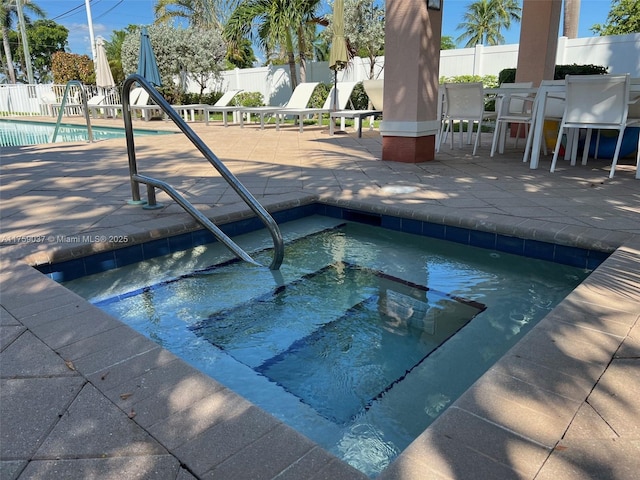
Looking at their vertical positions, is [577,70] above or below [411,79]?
above

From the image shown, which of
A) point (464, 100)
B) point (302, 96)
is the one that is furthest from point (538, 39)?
point (302, 96)

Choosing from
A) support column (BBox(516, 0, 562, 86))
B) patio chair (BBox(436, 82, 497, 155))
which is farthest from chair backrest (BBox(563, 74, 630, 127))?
support column (BBox(516, 0, 562, 86))

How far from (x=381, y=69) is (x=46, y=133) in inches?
411

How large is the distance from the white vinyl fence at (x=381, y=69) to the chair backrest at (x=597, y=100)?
9.45 meters

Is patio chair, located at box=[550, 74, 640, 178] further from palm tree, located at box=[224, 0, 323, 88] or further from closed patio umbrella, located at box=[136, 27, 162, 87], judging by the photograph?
palm tree, located at box=[224, 0, 323, 88]

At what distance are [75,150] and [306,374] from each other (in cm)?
700

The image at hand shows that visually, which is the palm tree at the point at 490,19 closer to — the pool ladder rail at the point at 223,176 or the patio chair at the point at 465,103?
the patio chair at the point at 465,103

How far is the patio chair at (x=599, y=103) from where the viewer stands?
426 cm

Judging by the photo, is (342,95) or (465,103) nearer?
(465,103)

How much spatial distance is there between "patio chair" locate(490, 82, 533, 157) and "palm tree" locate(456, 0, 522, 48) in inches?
1206

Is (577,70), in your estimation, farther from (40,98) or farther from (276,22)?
(40,98)

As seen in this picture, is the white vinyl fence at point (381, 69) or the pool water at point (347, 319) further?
the white vinyl fence at point (381, 69)

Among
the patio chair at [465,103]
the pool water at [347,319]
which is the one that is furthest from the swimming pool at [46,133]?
the pool water at [347,319]

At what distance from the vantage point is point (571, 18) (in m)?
12.6
